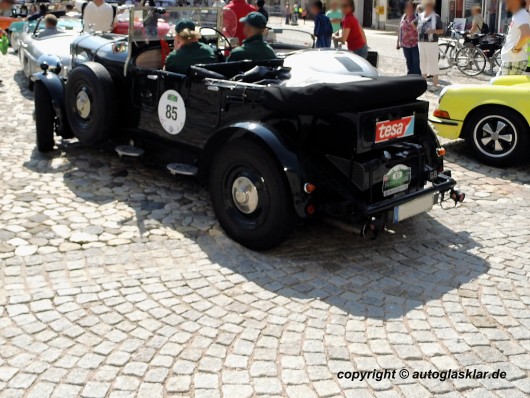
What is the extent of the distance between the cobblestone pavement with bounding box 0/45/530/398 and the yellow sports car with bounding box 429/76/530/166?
1168mm

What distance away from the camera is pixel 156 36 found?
6.85 meters

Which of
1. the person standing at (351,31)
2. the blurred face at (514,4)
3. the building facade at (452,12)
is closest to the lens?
the blurred face at (514,4)

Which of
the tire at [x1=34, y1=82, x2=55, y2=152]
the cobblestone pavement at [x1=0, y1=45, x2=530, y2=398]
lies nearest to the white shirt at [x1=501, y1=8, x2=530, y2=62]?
the cobblestone pavement at [x1=0, y1=45, x2=530, y2=398]

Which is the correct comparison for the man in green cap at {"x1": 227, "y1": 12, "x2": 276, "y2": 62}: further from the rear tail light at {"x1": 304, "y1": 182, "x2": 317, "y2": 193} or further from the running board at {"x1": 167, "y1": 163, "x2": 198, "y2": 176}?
the rear tail light at {"x1": 304, "y1": 182, "x2": 317, "y2": 193}

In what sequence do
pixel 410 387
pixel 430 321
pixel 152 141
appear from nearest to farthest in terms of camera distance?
pixel 410 387 < pixel 430 321 < pixel 152 141

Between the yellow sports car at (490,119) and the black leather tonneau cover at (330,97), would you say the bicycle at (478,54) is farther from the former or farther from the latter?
the black leather tonneau cover at (330,97)

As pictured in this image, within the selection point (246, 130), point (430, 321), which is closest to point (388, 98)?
point (246, 130)

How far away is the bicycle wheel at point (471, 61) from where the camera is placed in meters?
14.7

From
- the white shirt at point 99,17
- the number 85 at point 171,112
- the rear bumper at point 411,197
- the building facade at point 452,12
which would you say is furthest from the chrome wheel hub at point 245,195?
the building facade at point 452,12

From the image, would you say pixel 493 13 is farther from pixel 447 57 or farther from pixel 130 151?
pixel 130 151

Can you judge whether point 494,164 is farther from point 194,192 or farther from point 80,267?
point 80,267

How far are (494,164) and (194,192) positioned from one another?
3.46 meters

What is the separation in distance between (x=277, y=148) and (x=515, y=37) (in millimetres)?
5328

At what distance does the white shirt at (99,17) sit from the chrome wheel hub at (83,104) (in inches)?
194
